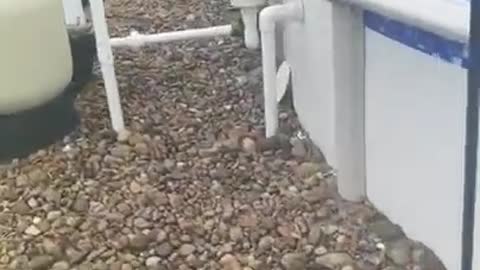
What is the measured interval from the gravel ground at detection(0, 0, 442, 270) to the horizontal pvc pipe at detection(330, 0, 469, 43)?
16.0 inches

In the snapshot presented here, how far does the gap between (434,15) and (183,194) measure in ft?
2.39

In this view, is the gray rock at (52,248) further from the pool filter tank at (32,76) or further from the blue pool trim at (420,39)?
the blue pool trim at (420,39)

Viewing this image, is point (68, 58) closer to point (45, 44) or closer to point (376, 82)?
point (45, 44)

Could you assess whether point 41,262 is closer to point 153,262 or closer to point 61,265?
point 61,265

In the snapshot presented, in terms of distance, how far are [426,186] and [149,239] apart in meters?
0.50

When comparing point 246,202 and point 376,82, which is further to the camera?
point 246,202

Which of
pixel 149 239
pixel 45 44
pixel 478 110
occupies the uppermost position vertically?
pixel 478 110

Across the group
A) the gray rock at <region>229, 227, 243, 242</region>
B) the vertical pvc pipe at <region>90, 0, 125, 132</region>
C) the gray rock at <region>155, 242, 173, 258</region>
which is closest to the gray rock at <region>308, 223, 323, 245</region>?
the gray rock at <region>229, 227, 243, 242</region>

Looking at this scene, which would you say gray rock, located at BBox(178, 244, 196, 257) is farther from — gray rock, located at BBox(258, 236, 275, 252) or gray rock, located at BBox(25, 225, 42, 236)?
gray rock, located at BBox(25, 225, 42, 236)

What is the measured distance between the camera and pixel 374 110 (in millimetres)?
1476

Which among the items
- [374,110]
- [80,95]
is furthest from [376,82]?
[80,95]

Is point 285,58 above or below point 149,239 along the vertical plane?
above

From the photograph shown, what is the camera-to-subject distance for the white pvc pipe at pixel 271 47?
5.77 ft

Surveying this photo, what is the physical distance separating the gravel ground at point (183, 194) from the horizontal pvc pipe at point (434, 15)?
16.0 inches
